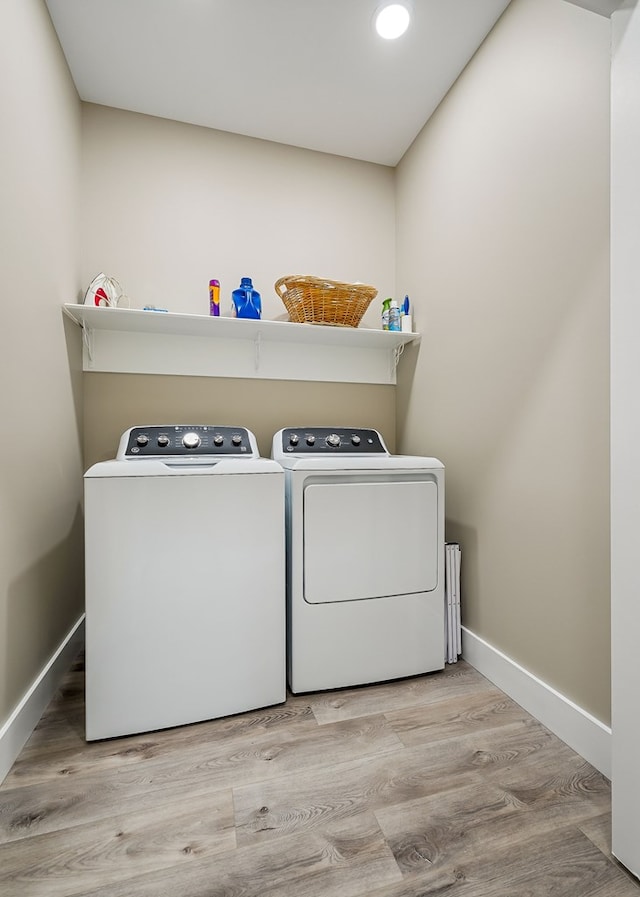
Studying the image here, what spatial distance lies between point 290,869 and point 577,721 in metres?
0.90

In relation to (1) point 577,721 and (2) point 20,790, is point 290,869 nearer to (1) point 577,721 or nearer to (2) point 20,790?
(2) point 20,790

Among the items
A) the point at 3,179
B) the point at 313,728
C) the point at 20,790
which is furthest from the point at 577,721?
the point at 3,179

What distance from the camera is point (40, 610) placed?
4.93 feet

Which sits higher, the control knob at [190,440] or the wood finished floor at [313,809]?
the control knob at [190,440]

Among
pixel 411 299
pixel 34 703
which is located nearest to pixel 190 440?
pixel 34 703

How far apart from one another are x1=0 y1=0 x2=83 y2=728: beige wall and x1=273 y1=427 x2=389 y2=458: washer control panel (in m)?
0.93

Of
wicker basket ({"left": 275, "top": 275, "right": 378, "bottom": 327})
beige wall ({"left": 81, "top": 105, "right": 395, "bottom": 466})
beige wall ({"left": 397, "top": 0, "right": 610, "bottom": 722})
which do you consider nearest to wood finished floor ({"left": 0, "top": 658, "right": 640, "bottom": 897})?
beige wall ({"left": 397, "top": 0, "right": 610, "bottom": 722})

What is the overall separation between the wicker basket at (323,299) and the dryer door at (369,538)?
35.4 inches

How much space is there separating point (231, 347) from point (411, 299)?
3.31ft

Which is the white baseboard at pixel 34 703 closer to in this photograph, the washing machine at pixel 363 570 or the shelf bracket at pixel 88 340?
the washing machine at pixel 363 570

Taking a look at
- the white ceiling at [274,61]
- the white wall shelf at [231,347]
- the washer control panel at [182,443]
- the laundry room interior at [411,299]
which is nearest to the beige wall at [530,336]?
the laundry room interior at [411,299]

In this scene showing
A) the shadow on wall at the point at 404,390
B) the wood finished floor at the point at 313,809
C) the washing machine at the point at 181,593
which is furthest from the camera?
the shadow on wall at the point at 404,390

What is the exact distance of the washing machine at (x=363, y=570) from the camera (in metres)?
1.57

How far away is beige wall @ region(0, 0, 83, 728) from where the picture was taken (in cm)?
126
